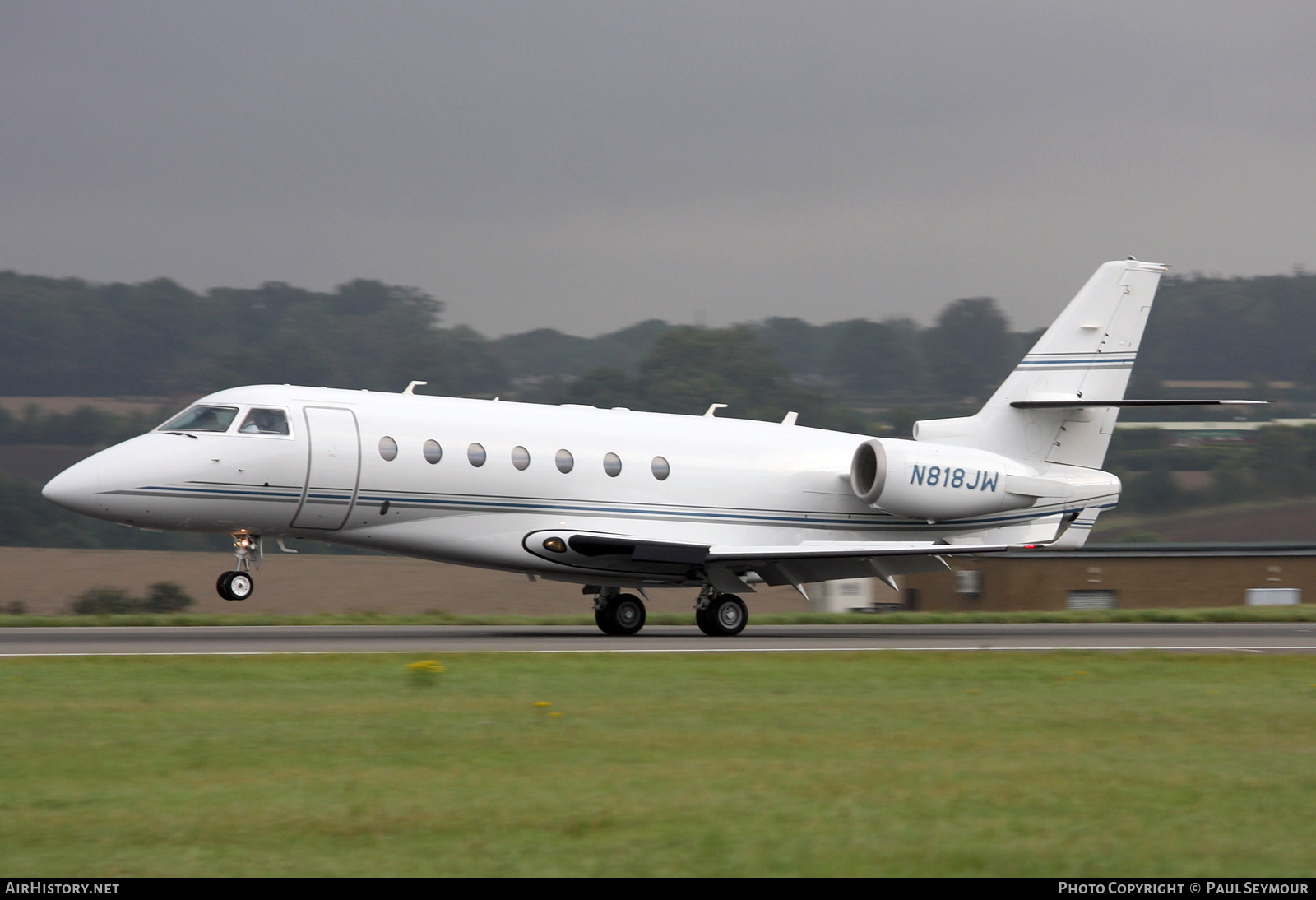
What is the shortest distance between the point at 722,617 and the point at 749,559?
3.38ft

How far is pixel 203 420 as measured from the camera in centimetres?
2053

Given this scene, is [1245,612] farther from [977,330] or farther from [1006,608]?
[977,330]

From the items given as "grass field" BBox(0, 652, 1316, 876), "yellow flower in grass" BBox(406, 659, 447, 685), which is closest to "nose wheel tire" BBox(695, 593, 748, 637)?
"grass field" BBox(0, 652, 1316, 876)

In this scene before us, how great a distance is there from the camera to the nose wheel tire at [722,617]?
2255cm

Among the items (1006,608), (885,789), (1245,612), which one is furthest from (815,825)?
(1006,608)

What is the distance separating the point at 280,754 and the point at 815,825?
13.1 ft

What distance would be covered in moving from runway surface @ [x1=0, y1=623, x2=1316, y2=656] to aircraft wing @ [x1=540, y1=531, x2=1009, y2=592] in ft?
3.23

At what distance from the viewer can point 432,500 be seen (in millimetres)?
21234

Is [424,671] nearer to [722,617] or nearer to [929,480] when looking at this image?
[722,617]

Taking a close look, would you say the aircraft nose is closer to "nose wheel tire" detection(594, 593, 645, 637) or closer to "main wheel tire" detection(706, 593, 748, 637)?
"nose wheel tire" detection(594, 593, 645, 637)

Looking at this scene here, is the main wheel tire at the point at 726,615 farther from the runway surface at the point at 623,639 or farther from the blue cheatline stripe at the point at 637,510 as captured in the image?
the blue cheatline stripe at the point at 637,510

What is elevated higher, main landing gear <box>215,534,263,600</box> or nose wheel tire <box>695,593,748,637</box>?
main landing gear <box>215,534,263,600</box>

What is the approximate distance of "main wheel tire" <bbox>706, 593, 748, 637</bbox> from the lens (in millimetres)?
22531

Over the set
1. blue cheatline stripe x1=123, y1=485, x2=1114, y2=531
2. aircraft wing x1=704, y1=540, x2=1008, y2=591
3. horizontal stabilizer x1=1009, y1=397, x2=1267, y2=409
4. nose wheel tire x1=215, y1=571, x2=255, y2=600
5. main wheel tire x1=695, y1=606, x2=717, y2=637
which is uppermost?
horizontal stabilizer x1=1009, y1=397, x2=1267, y2=409
